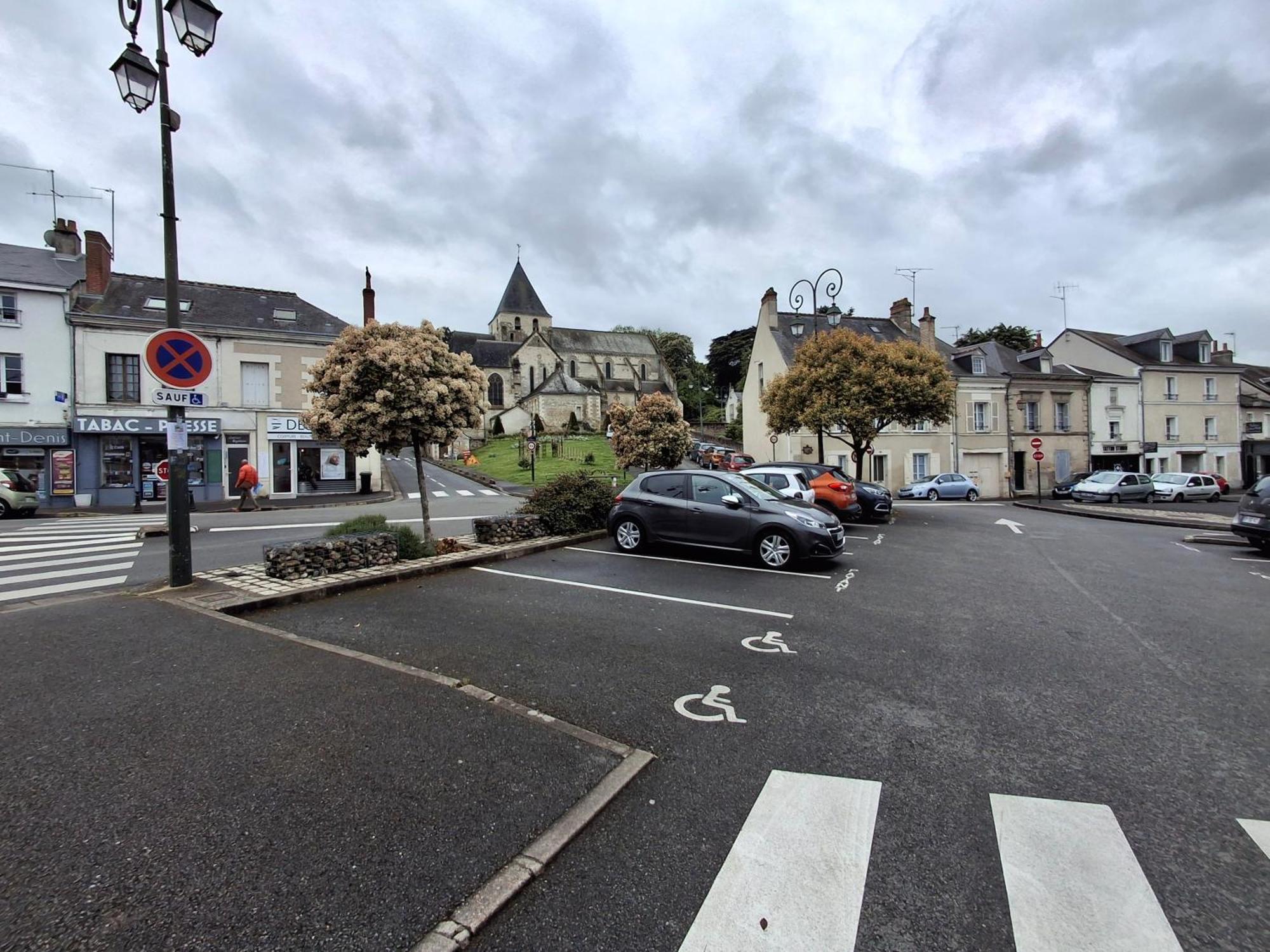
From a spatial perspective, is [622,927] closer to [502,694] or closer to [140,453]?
[502,694]

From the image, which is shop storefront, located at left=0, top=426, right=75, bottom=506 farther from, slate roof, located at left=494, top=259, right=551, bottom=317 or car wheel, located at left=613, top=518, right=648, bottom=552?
slate roof, located at left=494, top=259, right=551, bottom=317

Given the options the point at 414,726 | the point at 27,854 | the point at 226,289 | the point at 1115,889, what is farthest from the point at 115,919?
the point at 226,289

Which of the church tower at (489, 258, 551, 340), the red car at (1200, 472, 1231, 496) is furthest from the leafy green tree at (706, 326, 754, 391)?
the red car at (1200, 472, 1231, 496)

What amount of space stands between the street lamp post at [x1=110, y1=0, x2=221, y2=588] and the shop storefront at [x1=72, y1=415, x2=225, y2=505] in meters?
18.1

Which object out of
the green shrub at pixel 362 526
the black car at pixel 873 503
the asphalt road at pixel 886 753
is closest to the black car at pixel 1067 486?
the black car at pixel 873 503

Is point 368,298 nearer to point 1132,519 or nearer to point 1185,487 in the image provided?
point 1132,519

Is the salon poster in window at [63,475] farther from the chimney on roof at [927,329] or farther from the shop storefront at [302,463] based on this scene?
the chimney on roof at [927,329]

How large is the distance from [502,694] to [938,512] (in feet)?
64.3

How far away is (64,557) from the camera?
9.73 meters

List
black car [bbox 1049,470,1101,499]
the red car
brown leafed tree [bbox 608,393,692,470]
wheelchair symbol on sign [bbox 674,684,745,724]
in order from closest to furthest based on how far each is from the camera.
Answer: wheelchair symbol on sign [bbox 674,684,745,724], brown leafed tree [bbox 608,393,692,470], the red car, black car [bbox 1049,470,1101,499]

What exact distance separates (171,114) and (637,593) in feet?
25.2

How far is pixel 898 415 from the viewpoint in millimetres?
19641

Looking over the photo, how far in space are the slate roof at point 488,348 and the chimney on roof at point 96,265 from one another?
40484 mm

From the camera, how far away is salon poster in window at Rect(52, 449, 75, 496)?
21.1 m
